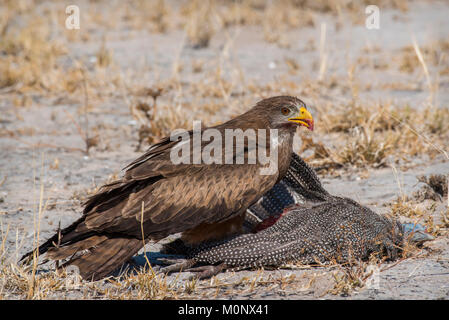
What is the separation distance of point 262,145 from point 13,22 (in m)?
8.26

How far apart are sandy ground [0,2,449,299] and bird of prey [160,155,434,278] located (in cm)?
9

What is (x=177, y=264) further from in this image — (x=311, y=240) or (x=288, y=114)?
(x=288, y=114)

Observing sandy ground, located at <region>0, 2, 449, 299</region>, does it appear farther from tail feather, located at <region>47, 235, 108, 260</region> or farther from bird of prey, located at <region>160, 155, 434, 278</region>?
tail feather, located at <region>47, 235, 108, 260</region>

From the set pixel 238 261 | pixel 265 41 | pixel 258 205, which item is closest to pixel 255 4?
pixel 265 41

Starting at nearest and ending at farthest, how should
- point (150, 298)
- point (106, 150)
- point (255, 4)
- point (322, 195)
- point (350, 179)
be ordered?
point (150, 298) < point (322, 195) < point (350, 179) < point (106, 150) < point (255, 4)

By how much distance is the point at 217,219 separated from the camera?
13.6ft

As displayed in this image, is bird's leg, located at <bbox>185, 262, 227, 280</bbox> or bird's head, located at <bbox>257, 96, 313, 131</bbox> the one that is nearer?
bird's leg, located at <bbox>185, 262, 227, 280</bbox>

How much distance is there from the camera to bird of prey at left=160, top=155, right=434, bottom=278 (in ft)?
13.5

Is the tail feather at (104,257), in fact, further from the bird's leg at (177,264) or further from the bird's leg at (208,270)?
the bird's leg at (208,270)

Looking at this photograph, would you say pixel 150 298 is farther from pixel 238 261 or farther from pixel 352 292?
pixel 352 292

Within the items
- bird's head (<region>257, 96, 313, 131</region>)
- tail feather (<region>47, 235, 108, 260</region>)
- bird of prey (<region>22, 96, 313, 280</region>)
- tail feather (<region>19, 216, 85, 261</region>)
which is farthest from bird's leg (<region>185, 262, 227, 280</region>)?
bird's head (<region>257, 96, 313, 131</region>)

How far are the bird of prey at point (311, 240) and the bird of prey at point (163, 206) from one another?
0.19 m

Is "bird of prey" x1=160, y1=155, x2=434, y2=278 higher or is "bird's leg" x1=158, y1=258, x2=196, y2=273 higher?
"bird of prey" x1=160, y1=155, x2=434, y2=278

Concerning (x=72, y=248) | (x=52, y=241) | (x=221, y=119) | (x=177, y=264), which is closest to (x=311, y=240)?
(x=177, y=264)
